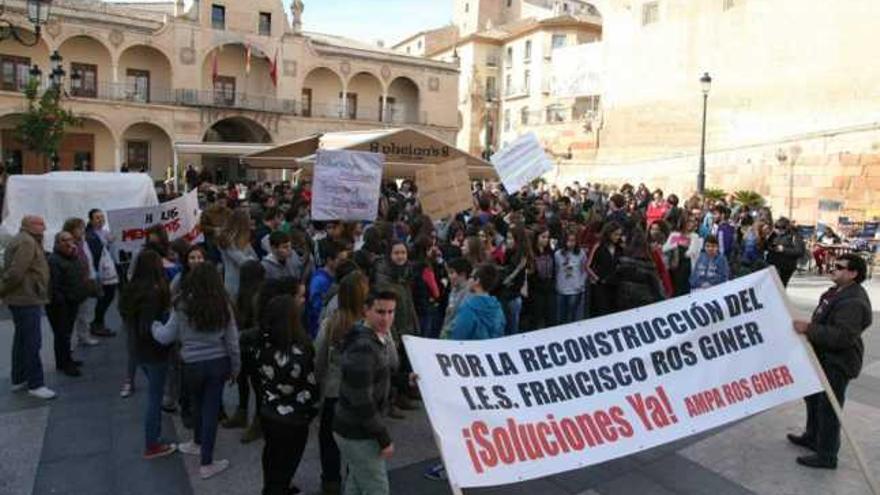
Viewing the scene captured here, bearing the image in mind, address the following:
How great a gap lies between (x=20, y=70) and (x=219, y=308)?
36666 mm

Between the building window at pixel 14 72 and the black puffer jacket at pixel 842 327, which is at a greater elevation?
the building window at pixel 14 72

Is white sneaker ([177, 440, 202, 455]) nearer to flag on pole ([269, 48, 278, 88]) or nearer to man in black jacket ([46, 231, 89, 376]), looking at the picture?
man in black jacket ([46, 231, 89, 376])

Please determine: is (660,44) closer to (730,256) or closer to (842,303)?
(730,256)

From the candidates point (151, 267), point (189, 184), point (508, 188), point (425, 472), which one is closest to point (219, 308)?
point (151, 267)

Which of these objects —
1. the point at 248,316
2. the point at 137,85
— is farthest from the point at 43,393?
the point at 137,85

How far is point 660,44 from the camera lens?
3622 cm

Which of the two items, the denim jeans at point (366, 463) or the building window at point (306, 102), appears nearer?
the denim jeans at point (366, 463)

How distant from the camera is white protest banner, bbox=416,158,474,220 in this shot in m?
9.97

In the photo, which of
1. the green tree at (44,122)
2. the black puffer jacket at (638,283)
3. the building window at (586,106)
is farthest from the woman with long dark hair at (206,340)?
the building window at (586,106)

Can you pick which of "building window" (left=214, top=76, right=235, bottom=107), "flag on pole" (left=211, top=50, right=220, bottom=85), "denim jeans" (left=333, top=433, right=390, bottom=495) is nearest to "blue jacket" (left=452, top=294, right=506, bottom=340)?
"denim jeans" (left=333, top=433, right=390, bottom=495)

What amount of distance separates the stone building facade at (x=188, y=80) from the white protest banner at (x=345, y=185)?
26580 millimetres

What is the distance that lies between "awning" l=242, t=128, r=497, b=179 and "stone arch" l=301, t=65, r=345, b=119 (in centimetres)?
3043

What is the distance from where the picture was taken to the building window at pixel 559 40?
5672 cm

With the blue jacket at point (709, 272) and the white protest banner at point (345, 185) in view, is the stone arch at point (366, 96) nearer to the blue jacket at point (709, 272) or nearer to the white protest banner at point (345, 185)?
the white protest banner at point (345, 185)
